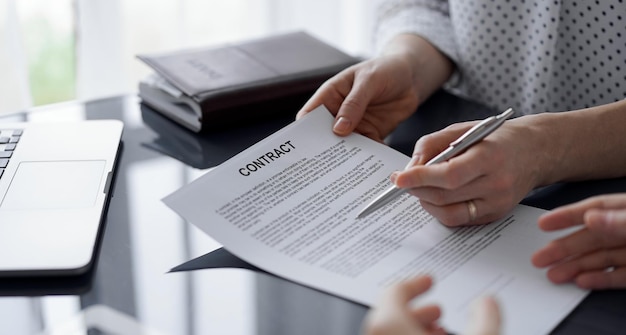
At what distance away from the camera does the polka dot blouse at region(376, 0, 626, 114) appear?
3.66ft

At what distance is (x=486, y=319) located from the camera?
0.56 meters

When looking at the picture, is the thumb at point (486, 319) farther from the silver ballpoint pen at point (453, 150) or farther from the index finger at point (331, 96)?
the index finger at point (331, 96)

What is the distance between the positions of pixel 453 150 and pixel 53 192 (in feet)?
1.42

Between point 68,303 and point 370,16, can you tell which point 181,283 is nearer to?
point 68,303

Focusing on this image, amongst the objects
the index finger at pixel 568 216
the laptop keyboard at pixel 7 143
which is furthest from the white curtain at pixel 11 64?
the index finger at pixel 568 216

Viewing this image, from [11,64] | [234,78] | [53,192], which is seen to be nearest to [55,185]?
[53,192]

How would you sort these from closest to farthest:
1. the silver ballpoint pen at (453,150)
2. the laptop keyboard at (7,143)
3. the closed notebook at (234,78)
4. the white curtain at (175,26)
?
the silver ballpoint pen at (453,150) → the laptop keyboard at (7,143) → the closed notebook at (234,78) → the white curtain at (175,26)

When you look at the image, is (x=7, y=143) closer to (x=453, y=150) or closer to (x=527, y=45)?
(x=453, y=150)

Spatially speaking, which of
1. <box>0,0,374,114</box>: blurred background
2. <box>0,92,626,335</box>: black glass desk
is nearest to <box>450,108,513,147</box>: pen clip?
<box>0,92,626,335</box>: black glass desk

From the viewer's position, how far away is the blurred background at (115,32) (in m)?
1.93

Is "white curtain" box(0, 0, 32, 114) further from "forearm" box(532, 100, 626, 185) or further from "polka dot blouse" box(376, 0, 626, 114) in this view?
"forearm" box(532, 100, 626, 185)

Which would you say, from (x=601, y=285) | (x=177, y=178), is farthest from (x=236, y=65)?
(x=601, y=285)

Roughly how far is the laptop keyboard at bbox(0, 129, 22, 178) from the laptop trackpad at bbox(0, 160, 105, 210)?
0.8 inches

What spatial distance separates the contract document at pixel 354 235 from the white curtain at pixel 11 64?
1.15 m
